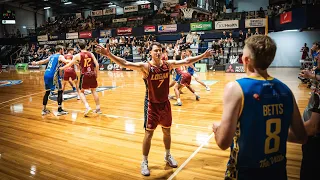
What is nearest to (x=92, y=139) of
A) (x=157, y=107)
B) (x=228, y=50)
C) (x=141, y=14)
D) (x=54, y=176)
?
(x=54, y=176)

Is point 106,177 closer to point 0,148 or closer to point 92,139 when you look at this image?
point 92,139

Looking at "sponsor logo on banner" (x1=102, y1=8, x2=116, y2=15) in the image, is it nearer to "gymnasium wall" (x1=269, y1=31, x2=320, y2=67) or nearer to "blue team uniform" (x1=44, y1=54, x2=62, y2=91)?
"gymnasium wall" (x1=269, y1=31, x2=320, y2=67)

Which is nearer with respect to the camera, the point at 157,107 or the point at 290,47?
the point at 157,107

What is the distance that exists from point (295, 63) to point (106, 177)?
62.2 ft

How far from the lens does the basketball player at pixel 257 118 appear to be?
4.44 ft

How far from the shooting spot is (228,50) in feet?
58.0

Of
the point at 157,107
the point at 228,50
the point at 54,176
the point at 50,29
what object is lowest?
the point at 54,176

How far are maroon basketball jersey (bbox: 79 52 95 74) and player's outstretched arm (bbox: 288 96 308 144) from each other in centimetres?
548

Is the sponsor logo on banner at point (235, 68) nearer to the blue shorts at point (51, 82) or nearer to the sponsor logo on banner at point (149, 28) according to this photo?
the sponsor logo on banner at point (149, 28)

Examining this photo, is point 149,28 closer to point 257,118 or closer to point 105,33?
point 105,33

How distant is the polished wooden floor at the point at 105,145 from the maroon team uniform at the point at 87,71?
0.88m

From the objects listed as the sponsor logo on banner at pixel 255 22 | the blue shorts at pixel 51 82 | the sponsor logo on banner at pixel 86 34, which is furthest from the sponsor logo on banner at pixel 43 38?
the blue shorts at pixel 51 82

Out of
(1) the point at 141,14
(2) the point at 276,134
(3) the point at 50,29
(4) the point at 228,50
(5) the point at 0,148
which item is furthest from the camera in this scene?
(3) the point at 50,29

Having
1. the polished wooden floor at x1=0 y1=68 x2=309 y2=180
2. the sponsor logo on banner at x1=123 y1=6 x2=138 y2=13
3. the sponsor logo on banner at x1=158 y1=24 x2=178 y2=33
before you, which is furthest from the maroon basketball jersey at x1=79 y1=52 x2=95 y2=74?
the sponsor logo on banner at x1=123 y1=6 x2=138 y2=13
